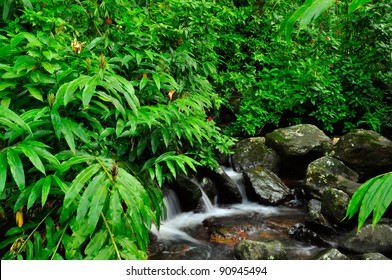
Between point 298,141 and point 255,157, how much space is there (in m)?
0.82

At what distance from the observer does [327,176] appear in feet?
20.3

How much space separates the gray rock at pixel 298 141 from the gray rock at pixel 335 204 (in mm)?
1831

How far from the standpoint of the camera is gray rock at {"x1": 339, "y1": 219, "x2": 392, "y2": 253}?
4.44 metres

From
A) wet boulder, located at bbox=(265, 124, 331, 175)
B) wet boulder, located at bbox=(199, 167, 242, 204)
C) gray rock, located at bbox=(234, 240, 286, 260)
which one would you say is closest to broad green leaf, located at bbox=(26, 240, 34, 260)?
gray rock, located at bbox=(234, 240, 286, 260)

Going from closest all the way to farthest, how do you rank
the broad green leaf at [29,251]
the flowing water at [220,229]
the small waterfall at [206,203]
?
the broad green leaf at [29,251], the flowing water at [220,229], the small waterfall at [206,203]

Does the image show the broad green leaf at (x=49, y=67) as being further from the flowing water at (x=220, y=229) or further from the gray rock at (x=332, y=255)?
the gray rock at (x=332, y=255)

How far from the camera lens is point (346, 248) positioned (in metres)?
4.60

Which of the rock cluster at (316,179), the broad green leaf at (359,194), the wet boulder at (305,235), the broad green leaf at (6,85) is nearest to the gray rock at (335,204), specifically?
the rock cluster at (316,179)

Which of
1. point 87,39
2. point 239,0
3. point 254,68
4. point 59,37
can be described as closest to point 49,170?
point 59,37

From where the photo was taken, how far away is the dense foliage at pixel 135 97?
193cm

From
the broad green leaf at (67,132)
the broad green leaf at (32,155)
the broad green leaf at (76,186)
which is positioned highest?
the broad green leaf at (67,132)

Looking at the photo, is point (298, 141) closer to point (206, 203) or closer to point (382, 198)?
point (206, 203)

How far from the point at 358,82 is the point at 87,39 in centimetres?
596

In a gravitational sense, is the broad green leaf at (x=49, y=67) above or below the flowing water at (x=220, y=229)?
above
